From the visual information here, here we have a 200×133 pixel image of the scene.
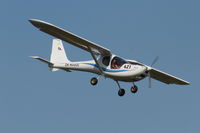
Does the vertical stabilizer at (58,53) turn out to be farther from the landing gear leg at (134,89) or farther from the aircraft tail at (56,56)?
the landing gear leg at (134,89)

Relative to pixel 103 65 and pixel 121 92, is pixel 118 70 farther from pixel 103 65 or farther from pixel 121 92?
pixel 121 92

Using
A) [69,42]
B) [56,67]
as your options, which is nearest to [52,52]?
[56,67]

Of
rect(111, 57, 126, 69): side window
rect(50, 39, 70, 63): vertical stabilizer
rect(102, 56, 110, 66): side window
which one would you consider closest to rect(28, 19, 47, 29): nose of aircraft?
rect(102, 56, 110, 66): side window

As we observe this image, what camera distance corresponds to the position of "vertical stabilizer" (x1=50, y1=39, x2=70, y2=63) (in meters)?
38.1

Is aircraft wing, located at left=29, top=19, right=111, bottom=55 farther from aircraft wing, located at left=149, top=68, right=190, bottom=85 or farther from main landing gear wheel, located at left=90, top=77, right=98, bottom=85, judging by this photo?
aircraft wing, located at left=149, top=68, right=190, bottom=85

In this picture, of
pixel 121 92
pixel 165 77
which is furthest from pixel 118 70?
pixel 165 77

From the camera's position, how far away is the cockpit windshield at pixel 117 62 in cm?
3347

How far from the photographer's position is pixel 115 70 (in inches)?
1314

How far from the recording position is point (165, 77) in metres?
37.0

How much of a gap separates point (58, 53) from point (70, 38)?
564 centimetres

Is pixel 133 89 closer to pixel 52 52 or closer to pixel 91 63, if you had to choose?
pixel 91 63

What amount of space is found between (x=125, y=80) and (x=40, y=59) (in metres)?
6.86

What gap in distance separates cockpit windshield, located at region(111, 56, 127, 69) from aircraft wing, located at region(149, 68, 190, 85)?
266cm

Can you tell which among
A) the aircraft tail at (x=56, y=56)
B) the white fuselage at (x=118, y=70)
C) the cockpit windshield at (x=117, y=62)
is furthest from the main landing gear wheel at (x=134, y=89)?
the aircraft tail at (x=56, y=56)
